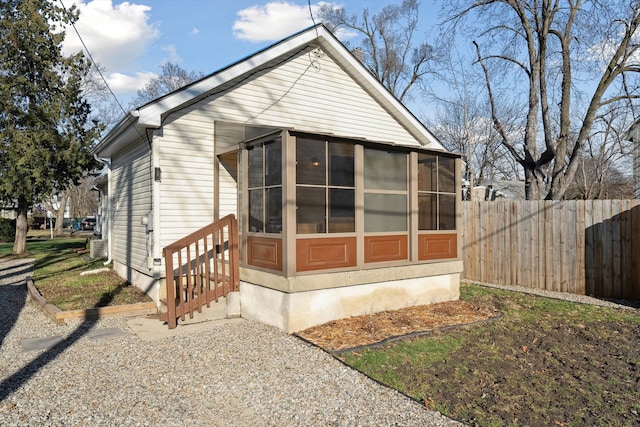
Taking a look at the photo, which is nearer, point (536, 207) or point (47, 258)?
point (536, 207)

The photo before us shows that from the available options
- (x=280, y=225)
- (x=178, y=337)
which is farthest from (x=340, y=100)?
(x=178, y=337)

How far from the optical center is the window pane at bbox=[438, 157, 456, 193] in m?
8.83

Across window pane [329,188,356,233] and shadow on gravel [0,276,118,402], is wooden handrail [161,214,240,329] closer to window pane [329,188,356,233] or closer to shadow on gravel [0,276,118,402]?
shadow on gravel [0,276,118,402]

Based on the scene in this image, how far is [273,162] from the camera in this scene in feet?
22.4

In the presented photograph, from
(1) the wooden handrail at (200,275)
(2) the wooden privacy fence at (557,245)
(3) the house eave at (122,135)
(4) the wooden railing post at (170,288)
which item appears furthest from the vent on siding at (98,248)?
(2) the wooden privacy fence at (557,245)

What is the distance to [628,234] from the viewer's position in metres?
8.66

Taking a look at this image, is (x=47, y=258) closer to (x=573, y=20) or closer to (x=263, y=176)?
(x=263, y=176)

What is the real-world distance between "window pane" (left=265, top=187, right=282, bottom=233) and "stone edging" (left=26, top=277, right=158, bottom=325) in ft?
9.31

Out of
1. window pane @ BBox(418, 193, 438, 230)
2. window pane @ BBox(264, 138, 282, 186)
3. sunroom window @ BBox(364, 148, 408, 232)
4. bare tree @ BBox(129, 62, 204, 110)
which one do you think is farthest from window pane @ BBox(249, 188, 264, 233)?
bare tree @ BBox(129, 62, 204, 110)

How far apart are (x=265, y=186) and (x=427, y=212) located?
3432 mm

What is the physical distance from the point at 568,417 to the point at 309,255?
3.87m

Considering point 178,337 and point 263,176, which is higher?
point 263,176

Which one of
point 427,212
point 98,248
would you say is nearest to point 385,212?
point 427,212

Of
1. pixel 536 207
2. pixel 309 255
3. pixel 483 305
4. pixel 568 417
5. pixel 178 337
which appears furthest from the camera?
pixel 536 207
